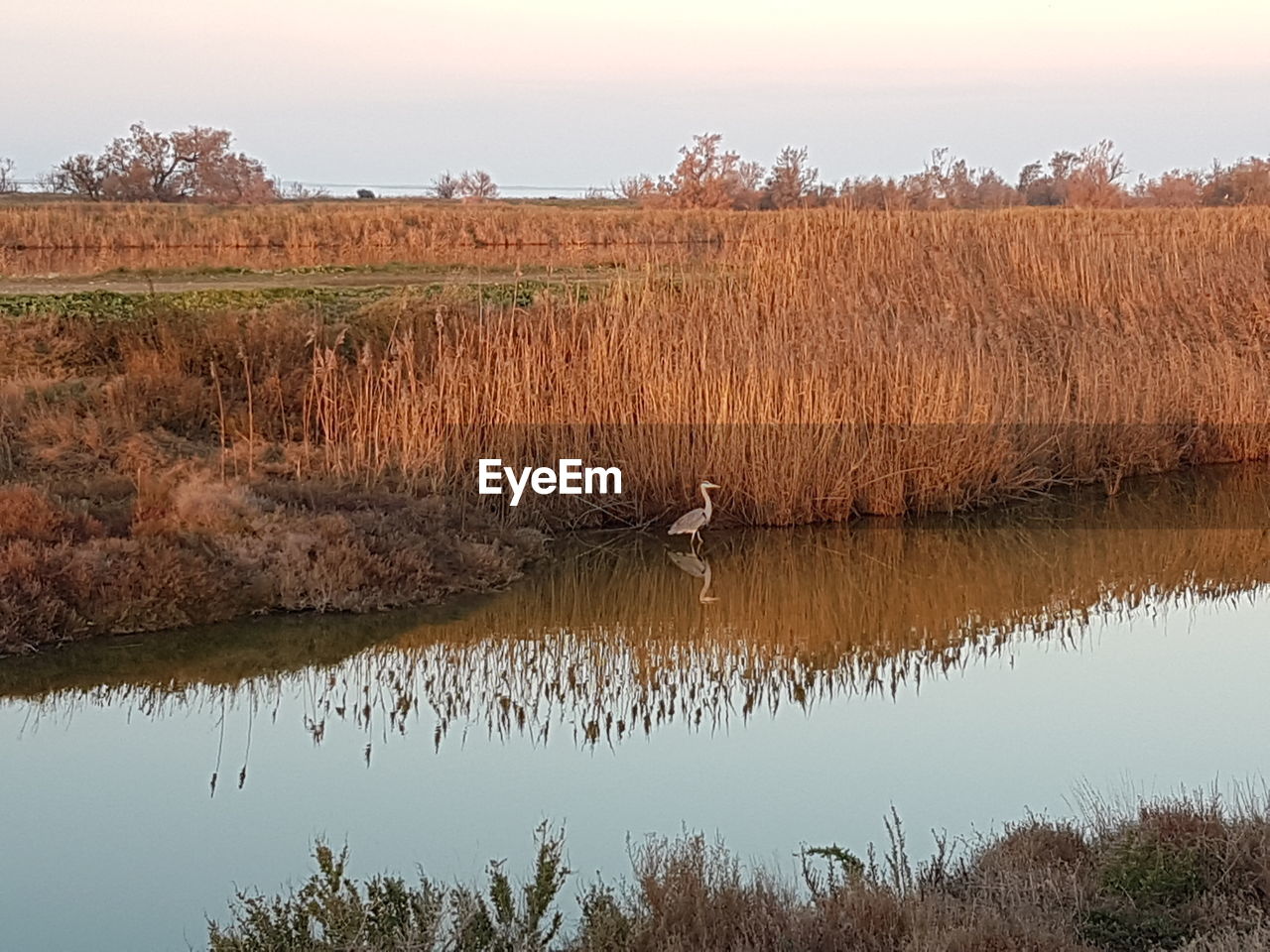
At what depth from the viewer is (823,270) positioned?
42.5 feet

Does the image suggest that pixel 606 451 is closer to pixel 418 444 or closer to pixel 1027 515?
pixel 418 444

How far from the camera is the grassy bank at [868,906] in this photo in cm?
399

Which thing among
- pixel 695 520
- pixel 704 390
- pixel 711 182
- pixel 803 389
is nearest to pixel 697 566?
pixel 695 520

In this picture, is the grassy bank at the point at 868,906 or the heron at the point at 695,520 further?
the heron at the point at 695,520

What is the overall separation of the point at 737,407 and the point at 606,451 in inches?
38.8

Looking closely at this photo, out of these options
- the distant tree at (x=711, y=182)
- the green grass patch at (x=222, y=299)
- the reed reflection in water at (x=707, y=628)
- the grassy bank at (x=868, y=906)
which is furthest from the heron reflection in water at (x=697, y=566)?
the distant tree at (x=711, y=182)

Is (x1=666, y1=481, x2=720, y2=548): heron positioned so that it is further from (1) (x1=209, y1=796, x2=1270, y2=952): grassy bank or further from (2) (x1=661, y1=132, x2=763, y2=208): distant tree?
(2) (x1=661, y1=132, x2=763, y2=208): distant tree

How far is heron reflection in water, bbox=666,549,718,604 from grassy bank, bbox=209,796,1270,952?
444 cm

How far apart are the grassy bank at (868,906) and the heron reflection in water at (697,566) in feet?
14.6

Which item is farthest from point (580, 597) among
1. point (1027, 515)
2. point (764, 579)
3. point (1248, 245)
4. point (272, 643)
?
point (1248, 245)

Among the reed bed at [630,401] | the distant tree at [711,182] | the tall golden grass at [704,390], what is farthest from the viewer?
the distant tree at [711,182]

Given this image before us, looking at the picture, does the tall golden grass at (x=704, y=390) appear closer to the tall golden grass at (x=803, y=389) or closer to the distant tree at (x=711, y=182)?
the tall golden grass at (x=803, y=389)

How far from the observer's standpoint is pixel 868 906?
4.17 meters

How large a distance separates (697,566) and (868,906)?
18.3 feet
